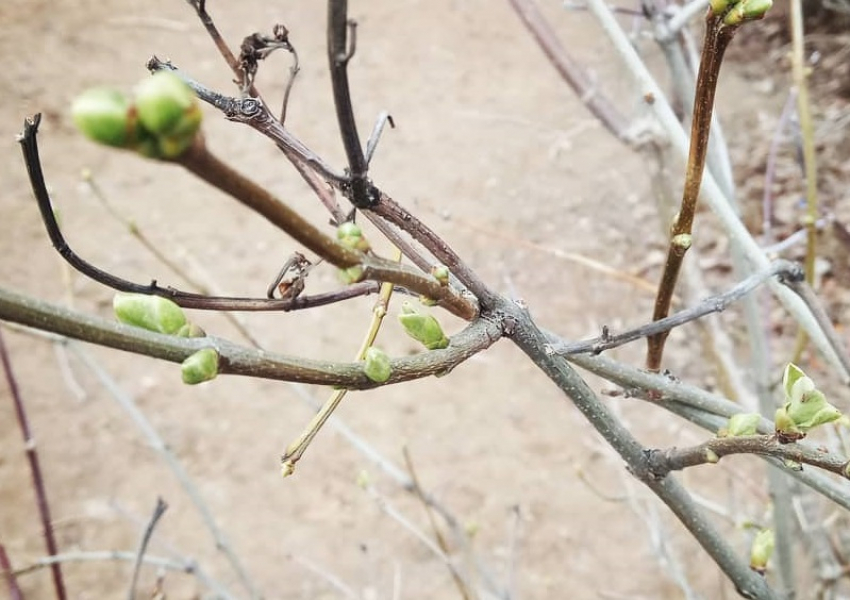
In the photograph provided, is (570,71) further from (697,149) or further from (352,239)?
(352,239)

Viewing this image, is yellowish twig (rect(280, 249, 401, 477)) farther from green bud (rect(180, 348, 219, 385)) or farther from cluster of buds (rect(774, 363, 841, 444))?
cluster of buds (rect(774, 363, 841, 444))

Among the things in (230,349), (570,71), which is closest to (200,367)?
(230,349)

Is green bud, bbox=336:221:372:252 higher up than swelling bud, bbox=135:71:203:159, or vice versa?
green bud, bbox=336:221:372:252

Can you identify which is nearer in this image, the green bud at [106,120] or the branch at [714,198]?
the green bud at [106,120]

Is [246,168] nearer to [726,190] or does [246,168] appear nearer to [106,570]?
[106,570]

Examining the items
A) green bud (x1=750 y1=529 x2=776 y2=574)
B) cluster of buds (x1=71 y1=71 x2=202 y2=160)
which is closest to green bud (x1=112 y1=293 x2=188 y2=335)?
cluster of buds (x1=71 y1=71 x2=202 y2=160)

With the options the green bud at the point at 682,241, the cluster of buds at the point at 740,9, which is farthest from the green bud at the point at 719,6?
the green bud at the point at 682,241

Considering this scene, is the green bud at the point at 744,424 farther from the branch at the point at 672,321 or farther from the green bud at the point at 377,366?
the green bud at the point at 377,366
